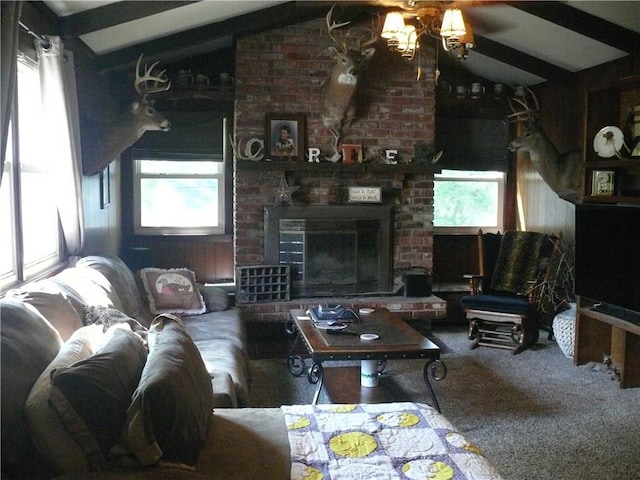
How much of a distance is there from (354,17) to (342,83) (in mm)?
782

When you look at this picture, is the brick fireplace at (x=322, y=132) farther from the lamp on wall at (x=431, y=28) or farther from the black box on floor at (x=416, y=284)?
the lamp on wall at (x=431, y=28)

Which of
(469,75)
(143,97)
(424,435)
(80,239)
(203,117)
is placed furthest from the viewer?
(469,75)

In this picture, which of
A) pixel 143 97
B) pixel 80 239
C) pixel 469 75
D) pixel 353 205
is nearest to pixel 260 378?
pixel 80 239

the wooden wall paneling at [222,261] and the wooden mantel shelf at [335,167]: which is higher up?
the wooden mantel shelf at [335,167]

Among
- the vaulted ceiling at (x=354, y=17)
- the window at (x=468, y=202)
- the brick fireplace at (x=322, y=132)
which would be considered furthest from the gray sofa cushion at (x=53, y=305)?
the window at (x=468, y=202)

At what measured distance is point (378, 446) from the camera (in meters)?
2.02

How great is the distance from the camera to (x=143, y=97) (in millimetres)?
4797

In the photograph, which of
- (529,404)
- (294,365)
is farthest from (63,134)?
(529,404)

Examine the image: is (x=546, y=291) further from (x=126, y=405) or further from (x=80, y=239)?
(x=126, y=405)

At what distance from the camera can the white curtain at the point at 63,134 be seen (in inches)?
130

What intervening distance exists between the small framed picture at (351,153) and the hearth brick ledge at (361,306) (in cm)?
122

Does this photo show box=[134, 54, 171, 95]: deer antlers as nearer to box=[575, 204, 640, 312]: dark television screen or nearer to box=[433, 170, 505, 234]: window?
box=[433, 170, 505, 234]: window

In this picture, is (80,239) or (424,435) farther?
(80,239)

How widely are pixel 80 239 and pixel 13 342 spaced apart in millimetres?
2042
